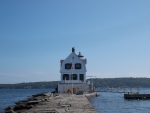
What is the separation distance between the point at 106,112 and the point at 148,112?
15.8 feet

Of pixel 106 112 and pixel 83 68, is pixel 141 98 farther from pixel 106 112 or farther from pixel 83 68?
pixel 106 112

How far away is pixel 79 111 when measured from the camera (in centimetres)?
1698

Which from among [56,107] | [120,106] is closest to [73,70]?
[120,106]

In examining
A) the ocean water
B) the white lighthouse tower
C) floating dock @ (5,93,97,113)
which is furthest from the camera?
the white lighthouse tower

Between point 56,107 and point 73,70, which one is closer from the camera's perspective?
point 56,107

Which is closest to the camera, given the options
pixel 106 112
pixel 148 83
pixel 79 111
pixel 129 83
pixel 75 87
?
pixel 79 111

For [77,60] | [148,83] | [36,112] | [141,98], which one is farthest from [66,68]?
[148,83]

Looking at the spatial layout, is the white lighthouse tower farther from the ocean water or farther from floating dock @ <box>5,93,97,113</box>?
floating dock @ <box>5,93,97,113</box>

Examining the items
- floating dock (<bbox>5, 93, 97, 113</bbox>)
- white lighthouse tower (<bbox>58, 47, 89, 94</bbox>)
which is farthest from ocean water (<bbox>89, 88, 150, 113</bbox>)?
white lighthouse tower (<bbox>58, 47, 89, 94</bbox>)

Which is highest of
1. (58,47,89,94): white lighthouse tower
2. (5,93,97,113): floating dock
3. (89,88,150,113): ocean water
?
(58,47,89,94): white lighthouse tower

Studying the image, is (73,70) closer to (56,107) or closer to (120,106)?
(120,106)

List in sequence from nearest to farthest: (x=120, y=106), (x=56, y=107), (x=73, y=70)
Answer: (x=56, y=107)
(x=120, y=106)
(x=73, y=70)

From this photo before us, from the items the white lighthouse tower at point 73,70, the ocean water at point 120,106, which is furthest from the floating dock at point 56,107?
the white lighthouse tower at point 73,70

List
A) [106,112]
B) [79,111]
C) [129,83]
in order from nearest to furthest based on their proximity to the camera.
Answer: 1. [79,111]
2. [106,112]
3. [129,83]
